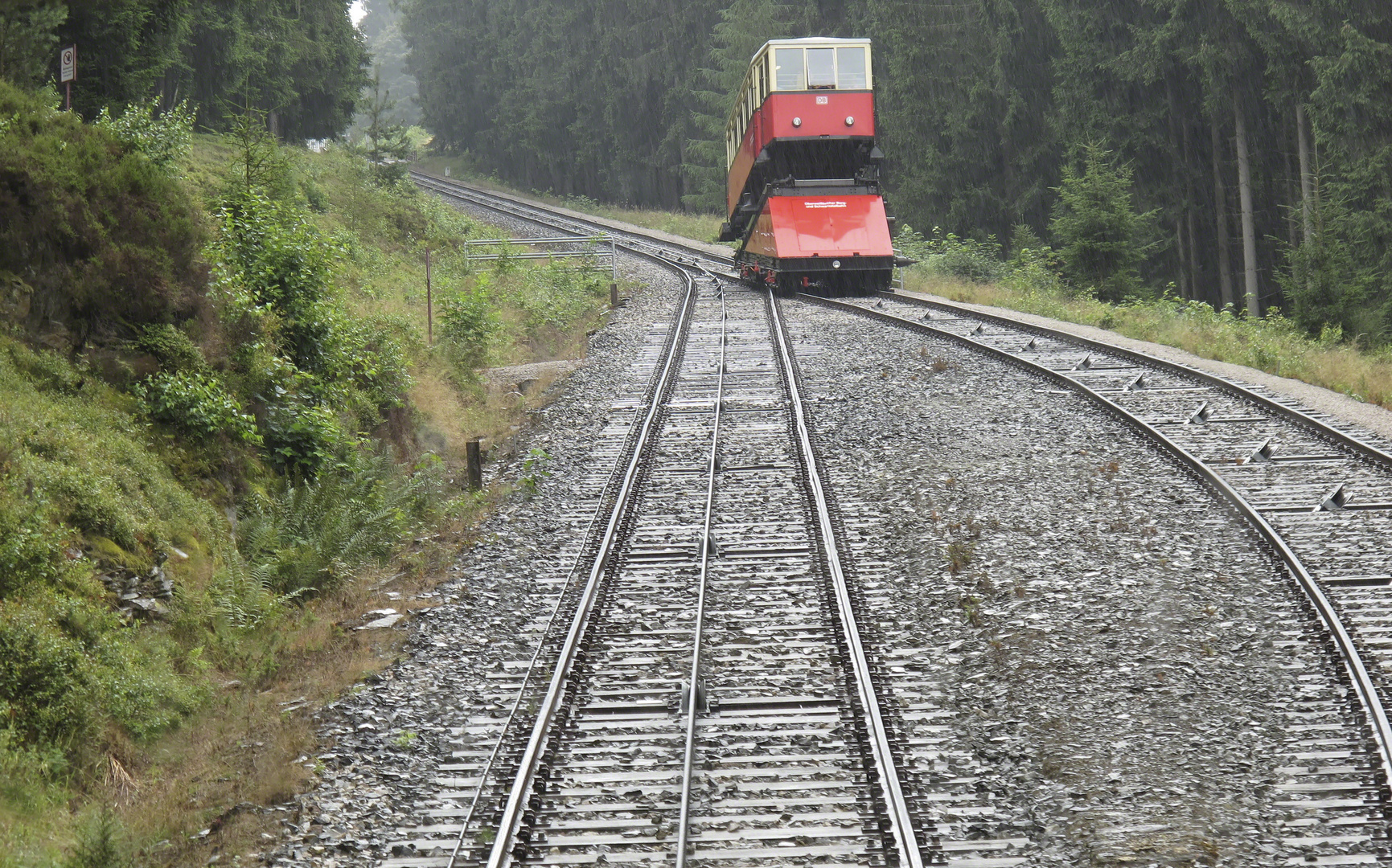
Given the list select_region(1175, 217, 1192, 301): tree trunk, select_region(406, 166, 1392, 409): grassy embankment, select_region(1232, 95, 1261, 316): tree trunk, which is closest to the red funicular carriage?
select_region(406, 166, 1392, 409): grassy embankment

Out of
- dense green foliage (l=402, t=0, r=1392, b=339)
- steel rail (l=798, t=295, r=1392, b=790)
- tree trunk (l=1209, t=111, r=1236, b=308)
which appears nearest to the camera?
steel rail (l=798, t=295, r=1392, b=790)

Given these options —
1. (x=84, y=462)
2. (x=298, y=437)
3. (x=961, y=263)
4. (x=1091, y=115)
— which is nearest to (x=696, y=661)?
(x=84, y=462)

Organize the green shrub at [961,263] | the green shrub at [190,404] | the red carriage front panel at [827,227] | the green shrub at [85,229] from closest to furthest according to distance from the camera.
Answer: the green shrub at [85,229]
the green shrub at [190,404]
the red carriage front panel at [827,227]
the green shrub at [961,263]

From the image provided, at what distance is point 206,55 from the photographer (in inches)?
1220

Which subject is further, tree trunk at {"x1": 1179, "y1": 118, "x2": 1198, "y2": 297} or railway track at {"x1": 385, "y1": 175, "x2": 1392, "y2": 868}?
tree trunk at {"x1": 1179, "y1": 118, "x2": 1198, "y2": 297}

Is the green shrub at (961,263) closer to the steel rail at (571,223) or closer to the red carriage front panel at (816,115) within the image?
the steel rail at (571,223)

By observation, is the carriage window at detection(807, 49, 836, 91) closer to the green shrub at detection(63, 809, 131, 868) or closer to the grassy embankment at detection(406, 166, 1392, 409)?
the grassy embankment at detection(406, 166, 1392, 409)

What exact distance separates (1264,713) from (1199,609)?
1603mm

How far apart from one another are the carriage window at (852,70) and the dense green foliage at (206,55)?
489 inches

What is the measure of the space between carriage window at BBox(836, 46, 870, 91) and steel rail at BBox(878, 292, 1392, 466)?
16.1 ft

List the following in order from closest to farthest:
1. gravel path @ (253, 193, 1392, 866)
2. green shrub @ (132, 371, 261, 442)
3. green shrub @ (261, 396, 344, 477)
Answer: gravel path @ (253, 193, 1392, 866) < green shrub @ (132, 371, 261, 442) < green shrub @ (261, 396, 344, 477)

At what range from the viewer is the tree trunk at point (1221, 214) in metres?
34.4

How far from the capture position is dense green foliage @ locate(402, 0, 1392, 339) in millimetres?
26000

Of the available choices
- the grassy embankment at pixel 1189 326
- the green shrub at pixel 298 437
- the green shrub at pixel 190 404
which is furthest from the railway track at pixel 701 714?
the grassy embankment at pixel 1189 326
